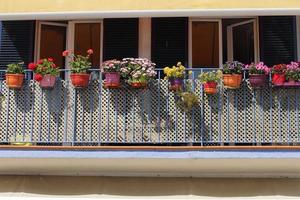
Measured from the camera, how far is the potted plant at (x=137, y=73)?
970 centimetres

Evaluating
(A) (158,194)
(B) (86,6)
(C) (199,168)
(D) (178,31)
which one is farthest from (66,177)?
(D) (178,31)

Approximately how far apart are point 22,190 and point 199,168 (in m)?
3.12

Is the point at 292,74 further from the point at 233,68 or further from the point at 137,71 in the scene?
the point at 137,71

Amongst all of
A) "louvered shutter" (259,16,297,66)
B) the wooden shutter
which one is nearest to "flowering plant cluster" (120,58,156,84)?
"louvered shutter" (259,16,297,66)

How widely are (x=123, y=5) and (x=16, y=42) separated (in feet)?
10.8

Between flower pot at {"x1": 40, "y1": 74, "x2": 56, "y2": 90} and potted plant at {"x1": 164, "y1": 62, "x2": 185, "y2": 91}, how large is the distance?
74.9 inches

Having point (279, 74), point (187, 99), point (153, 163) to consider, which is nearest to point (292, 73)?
point (279, 74)

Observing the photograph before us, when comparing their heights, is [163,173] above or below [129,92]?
below

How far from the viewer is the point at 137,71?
31.8ft

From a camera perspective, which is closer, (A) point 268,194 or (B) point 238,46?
(A) point 268,194

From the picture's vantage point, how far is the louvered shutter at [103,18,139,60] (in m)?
12.2

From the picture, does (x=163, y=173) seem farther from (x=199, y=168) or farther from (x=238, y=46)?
(x=238, y=46)

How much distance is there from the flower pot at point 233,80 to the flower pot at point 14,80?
3.42 metres

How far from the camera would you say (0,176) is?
10.7m
